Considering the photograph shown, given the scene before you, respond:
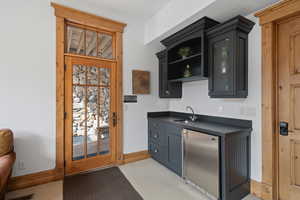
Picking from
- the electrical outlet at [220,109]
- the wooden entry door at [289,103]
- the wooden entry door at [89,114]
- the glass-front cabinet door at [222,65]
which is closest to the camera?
the wooden entry door at [289,103]

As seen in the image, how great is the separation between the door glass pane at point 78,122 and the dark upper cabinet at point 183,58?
5.76ft

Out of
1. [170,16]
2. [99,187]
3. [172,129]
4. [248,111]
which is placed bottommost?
[99,187]

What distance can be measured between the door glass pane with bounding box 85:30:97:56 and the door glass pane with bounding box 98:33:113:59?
80 millimetres

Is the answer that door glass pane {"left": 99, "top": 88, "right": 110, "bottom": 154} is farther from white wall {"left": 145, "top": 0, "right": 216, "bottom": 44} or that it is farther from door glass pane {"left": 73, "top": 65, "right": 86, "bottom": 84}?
white wall {"left": 145, "top": 0, "right": 216, "bottom": 44}

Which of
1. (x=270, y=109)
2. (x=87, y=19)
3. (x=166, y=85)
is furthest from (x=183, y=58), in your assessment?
(x=87, y=19)

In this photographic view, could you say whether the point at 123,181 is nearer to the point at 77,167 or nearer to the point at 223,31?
the point at 77,167

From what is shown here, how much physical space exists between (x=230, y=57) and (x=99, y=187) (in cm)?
277

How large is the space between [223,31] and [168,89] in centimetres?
157

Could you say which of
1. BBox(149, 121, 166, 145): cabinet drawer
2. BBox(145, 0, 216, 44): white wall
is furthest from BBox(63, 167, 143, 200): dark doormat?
BBox(145, 0, 216, 44): white wall

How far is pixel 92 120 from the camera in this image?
287cm

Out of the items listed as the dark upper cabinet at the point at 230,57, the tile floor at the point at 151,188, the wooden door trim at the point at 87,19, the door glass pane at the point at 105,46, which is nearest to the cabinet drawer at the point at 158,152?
the tile floor at the point at 151,188

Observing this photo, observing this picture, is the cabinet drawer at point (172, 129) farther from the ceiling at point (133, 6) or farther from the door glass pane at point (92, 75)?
the ceiling at point (133, 6)

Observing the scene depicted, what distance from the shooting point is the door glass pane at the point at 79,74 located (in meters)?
2.70

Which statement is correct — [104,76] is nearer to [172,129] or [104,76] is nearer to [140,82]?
[140,82]
